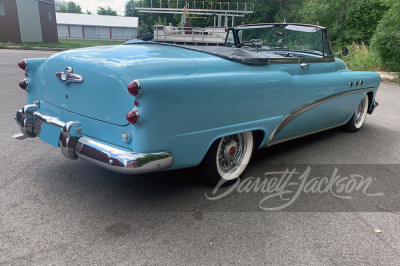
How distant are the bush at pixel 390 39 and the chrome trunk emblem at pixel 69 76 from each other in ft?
40.3

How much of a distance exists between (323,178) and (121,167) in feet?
7.16

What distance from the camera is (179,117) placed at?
97.2 inches

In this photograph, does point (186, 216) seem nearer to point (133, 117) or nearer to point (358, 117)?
point (133, 117)

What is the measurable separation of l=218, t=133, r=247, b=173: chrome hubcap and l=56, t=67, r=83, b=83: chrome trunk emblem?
132 cm

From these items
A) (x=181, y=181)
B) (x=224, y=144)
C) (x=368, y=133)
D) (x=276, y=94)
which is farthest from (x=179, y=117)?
(x=368, y=133)

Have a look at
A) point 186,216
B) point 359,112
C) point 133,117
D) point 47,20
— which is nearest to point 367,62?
point 359,112

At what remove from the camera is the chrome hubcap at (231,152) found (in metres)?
3.07

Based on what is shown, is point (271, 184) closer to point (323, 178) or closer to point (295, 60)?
point (323, 178)

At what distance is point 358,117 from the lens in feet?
17.4

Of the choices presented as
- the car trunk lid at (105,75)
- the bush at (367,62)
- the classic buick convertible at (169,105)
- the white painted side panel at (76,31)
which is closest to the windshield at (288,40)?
the classic buick convertible at (169,105)

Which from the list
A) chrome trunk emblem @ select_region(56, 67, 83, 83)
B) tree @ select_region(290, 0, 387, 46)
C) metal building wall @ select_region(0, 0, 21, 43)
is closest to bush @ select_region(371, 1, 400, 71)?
tree @ select_region(290, 0, 387, 46)

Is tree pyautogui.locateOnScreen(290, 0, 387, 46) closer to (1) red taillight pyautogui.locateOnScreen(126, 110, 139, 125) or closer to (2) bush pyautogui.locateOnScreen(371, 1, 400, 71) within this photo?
(2) bush pyautogui.locateOnScreen(371, 1, 400, 71)

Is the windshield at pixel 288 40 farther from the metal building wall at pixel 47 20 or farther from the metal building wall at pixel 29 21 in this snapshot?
the metal building wall at pixel 47 20

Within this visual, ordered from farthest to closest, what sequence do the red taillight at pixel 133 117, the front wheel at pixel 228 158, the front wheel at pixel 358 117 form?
1. the front wheel at pixel 358 117
2. the front wheel at pixel 228 158
3. the red taillight at pixel 133 117
